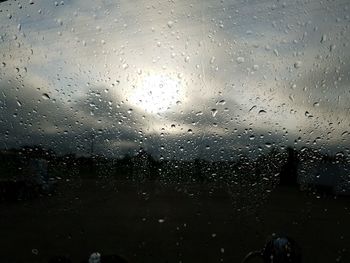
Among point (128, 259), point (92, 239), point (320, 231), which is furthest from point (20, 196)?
point (320, 231)

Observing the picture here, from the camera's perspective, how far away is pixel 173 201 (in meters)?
1.95

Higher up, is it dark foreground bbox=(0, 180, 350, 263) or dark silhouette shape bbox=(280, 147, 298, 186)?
dark silhouette shape bbox=(280, 147, 298, 186)

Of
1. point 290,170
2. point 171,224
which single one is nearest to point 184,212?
point 171,224

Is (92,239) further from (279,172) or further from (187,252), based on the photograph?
(279,172)

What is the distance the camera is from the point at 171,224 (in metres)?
1.92

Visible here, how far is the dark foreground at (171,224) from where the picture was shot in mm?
1827

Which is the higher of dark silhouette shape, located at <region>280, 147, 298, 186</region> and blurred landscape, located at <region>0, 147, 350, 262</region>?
dark silhouette shape, located at <region>280, 147, 298, 186</region>

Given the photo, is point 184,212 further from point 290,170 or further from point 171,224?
point 290,170

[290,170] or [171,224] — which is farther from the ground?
[290,170]

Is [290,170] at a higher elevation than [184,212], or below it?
higher

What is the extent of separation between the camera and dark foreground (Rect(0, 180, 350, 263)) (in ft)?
5.99

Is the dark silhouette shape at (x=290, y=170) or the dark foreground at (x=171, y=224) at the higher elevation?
the dark silhouette shape at (x=290, y=170)

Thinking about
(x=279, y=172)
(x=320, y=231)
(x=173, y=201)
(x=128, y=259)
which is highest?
(x=279, y=172)

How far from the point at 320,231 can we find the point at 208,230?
46 cm
